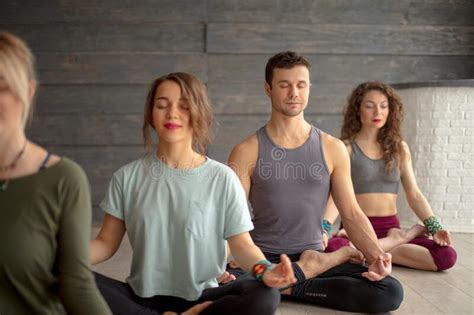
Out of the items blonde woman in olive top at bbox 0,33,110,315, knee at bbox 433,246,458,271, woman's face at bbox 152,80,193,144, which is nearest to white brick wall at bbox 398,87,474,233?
knee at bbox 433,246,458,271

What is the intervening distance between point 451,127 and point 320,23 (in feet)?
4.14

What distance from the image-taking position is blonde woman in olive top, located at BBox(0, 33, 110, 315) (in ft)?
3.56

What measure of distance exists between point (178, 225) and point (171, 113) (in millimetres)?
358

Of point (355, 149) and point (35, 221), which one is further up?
point (35, 221)

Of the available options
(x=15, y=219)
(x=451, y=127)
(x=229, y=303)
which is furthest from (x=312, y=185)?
(x=451, y=127)

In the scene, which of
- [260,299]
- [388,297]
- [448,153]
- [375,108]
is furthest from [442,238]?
[260,299]

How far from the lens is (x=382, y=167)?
339 centimetres

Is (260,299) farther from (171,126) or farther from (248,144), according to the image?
(248,144)

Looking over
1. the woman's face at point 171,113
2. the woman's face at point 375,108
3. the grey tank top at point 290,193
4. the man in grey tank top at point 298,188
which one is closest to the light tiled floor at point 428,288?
the man in grey tank top at point 298,188

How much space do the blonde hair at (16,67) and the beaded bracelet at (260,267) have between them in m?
0.94

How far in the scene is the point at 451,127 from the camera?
424cm

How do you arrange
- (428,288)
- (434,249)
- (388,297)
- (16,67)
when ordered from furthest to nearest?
(434,249)
(428,288)
(388,297)
(16,67)

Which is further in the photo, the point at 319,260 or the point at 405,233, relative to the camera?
the point at 405,233

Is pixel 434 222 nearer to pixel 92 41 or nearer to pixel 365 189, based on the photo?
pixel 365 189
